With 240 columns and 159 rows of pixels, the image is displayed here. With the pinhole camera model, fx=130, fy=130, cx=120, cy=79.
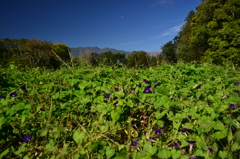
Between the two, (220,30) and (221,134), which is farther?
(220,30)

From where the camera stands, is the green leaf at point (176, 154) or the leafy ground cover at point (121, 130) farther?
the leafy ground cover at point (121, 130)

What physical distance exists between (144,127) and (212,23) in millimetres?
16493

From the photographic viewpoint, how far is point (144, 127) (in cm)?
167

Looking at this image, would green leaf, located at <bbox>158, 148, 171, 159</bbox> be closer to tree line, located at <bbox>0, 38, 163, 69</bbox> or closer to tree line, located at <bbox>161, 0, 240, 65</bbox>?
tree line, located at <bbox>0, 38, 163, 69</bbox>

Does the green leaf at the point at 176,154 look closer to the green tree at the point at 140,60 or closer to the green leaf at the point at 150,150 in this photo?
the green leaf at the point at 150,150

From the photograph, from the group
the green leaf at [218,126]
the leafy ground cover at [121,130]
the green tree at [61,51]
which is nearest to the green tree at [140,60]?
the leafy ground cover at [121,130]

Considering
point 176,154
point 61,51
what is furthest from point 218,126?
point 61,51

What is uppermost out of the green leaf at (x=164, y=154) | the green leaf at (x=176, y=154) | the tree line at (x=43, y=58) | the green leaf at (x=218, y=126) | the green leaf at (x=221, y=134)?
the tree line at (x=43, y=58)

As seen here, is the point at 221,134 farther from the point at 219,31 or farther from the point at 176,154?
the point at 219,31

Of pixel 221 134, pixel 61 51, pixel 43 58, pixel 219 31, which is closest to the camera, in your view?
pixel 221 134

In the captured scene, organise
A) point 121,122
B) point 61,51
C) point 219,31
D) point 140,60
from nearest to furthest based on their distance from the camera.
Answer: point 121,122 → point 219,31 → point 61,51 → point 140,60

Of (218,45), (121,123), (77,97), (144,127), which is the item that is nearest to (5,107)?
(77,97)

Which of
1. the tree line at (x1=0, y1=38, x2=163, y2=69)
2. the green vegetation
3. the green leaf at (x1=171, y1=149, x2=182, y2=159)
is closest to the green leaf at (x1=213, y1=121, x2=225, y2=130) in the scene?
the green vegetation

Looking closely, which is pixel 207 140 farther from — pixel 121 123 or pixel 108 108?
pixel 108 108
